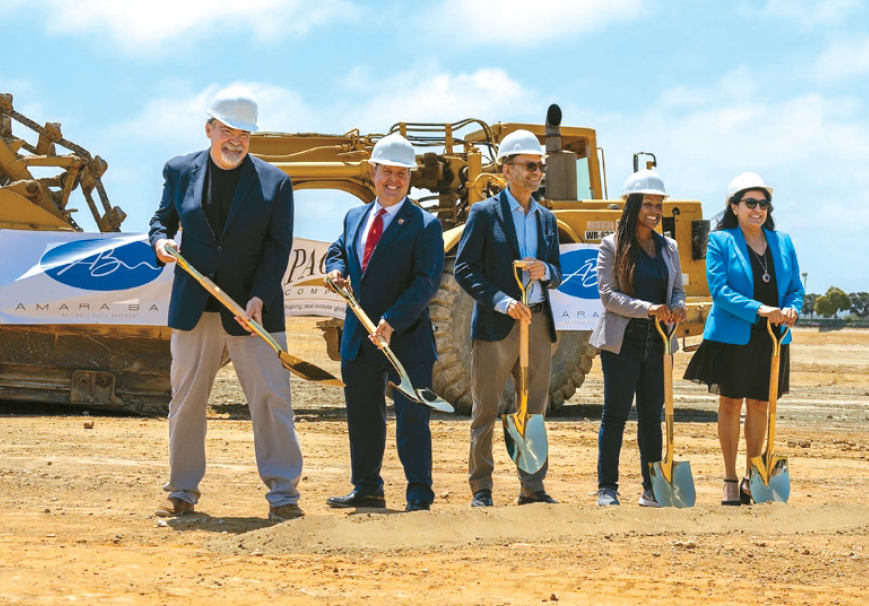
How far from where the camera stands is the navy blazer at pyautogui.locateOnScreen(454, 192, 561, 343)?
6.90m

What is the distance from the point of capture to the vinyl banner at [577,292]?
13.9 metres

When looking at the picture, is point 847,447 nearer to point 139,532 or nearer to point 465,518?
point 465,518

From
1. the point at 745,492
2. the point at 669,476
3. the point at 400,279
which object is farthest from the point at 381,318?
the point at 745,492

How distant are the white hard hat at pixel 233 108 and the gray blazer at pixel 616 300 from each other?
85.0 inches

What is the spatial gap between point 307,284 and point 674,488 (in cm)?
723

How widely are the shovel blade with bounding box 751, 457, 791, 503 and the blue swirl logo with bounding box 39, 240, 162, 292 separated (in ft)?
23.6

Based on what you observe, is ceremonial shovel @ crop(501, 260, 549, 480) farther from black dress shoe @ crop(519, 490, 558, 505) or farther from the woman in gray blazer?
the woman in gray blazer

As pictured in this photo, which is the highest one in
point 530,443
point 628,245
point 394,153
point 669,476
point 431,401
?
point 394,153

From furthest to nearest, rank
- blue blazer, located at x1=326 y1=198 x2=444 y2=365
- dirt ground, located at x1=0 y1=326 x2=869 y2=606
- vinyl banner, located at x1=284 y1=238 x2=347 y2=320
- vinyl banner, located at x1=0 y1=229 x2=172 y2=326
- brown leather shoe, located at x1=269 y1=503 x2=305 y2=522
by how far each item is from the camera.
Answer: vinyl banner, located at x1=284 y1=238 x2=347 y2=320, vinyl banner, located at x1=0 y1=229 x2=172 y2=326, blue blazer, located at x1=326 y1=198 x2=444 y2=365, brown leather shoe, located at x1=269 y1=503 x2=305 y2=522, dirt ground, located at x1=0 y1=326 x2=869 y2=606

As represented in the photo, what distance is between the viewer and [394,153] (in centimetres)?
687

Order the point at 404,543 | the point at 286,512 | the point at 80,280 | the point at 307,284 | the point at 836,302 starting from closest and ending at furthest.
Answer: the point at 404,543, the point at 286,512, the point at 80,280, the point at 307,284, the point at 836,302

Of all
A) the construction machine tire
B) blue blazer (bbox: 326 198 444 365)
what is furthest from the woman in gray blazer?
the construction machine tire

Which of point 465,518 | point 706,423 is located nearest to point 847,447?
point 706,423

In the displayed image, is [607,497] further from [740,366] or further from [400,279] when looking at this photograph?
[400,279]
